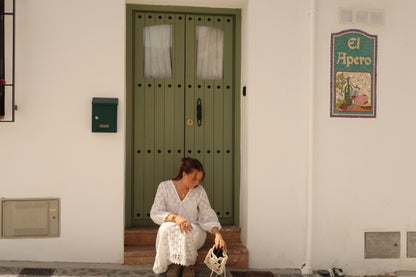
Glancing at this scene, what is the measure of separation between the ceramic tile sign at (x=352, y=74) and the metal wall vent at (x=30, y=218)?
3.46m

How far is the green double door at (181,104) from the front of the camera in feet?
17.7

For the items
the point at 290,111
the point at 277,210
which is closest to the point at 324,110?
the point at 290,111

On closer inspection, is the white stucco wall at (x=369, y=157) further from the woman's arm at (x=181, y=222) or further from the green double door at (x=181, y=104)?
the woman's arm at (x=181, y=222)

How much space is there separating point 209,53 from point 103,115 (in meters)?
1.59

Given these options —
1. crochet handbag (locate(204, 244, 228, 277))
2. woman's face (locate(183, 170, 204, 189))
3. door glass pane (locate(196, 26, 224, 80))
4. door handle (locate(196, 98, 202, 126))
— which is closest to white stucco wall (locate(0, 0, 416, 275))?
door glass pane (locate(196, 26, 224, 80))

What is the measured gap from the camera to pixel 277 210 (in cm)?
518

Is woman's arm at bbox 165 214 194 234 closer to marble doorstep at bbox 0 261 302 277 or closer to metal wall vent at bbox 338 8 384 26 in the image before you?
marble doorstep at bbox 0 261 302 277

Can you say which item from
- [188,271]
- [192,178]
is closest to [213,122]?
[192,178]

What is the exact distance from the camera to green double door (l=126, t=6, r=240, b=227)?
5.39 meters

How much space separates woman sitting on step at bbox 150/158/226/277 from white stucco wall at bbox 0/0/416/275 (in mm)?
582

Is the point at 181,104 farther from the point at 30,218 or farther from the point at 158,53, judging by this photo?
the point at 30,218

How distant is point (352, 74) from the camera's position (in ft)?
17.2

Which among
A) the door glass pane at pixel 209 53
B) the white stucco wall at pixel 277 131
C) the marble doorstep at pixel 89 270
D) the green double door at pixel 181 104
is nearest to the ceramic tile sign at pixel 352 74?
the white stucco wall at pixel 277 131

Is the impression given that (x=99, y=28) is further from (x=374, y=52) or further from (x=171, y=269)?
(x=374, y=52)
